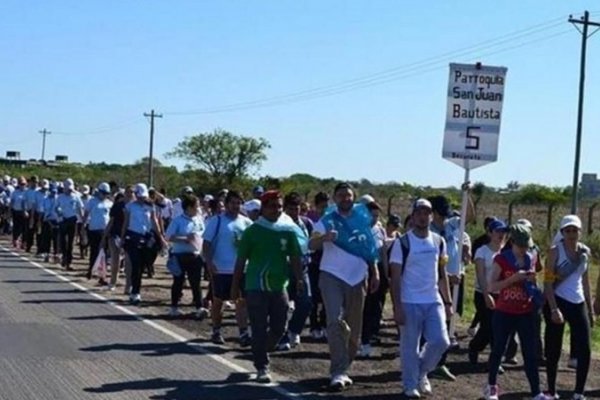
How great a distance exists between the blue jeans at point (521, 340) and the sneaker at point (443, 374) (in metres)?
1.31

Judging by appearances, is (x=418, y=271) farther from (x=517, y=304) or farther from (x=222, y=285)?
(x=222, y=285)

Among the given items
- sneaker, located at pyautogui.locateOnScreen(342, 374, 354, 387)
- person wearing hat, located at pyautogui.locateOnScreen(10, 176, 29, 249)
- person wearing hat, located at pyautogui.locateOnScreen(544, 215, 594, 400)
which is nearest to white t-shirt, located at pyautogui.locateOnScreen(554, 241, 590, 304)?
person wearing hat, located at pyautogui.locateOnScreen(544, 215, 594, 400)

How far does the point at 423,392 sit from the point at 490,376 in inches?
25.6

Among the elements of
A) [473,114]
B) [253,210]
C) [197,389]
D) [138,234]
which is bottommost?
[197,389]

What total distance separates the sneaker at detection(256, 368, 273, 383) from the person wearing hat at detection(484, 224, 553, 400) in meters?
2.14

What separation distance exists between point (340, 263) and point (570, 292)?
7.24ft

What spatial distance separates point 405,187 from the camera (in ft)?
284

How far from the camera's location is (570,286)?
11.0 m

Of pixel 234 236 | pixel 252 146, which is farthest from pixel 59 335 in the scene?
pixel 252 146

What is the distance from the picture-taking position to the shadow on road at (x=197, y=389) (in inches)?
415

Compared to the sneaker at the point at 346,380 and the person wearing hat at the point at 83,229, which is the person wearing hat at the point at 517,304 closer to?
the sneaker at the point at 346,380

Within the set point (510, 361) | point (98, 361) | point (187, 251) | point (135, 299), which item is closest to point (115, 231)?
point (135, 299)

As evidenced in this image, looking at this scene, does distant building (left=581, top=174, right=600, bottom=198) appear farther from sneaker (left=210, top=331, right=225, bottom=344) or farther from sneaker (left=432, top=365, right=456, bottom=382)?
sneaker (left=432, top=365, right=456, bottom=382)

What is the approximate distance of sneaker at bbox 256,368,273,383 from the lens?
11359mm
